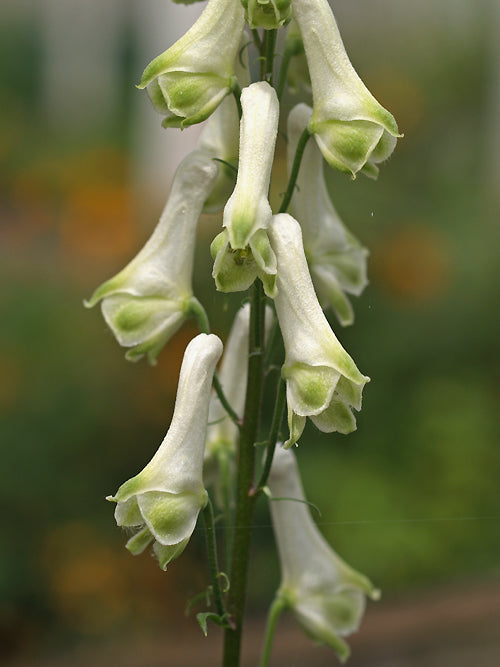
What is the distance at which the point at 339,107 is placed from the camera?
27.7 inches

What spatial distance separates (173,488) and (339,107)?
1.11 ft

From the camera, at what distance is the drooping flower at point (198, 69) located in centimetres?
70

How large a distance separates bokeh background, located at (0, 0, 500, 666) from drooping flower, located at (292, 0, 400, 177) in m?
0.99

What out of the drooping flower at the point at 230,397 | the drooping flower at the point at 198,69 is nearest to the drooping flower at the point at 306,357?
the drooping flower at the point at 198,69

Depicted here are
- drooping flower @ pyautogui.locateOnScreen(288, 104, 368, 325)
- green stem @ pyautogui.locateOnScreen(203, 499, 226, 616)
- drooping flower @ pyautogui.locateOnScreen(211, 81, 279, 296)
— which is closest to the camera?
drooping flower @ pyautogui.locateOnScreen(211, 81, 279, 296)

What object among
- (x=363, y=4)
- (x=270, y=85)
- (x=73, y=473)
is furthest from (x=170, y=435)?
(x=363, y=4)

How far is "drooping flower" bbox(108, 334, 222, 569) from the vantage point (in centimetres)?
68

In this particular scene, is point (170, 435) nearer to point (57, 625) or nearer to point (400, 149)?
point (57, 625)

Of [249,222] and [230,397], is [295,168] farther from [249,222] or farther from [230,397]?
[230,397]

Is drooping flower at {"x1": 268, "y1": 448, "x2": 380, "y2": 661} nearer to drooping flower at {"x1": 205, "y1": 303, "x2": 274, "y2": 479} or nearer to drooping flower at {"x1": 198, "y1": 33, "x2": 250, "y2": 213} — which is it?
drooping flower at {"x1": 205, "y1": 303, "x2": 274, "y2": 479}

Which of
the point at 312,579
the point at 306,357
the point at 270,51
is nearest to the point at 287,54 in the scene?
the point at 270,51

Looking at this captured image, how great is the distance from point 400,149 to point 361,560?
142 cm

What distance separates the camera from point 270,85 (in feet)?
2.44

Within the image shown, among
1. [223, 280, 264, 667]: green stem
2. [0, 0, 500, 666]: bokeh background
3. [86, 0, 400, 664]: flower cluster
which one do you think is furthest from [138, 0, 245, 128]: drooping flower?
[0, 0, 500, 666]: bokeh background
